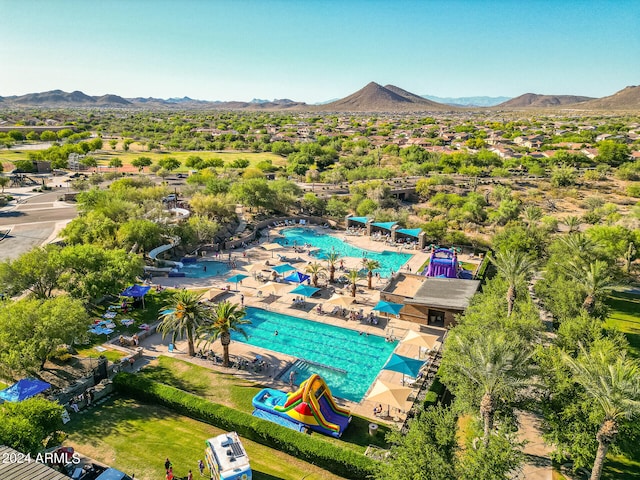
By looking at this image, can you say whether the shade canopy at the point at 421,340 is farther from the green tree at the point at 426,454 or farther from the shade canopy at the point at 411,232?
the shade canopy at the point at 411,232

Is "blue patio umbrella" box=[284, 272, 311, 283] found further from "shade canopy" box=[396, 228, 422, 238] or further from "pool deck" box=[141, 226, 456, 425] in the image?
"shade canopy" box=[396, 228, 422, 238]

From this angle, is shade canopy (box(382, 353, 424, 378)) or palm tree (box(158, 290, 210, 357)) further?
palm tree (box(158, 290, 210, 357))

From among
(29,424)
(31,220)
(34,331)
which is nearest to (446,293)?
(34,331)

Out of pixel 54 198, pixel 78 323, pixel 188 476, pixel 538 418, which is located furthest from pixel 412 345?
pixel 54 198

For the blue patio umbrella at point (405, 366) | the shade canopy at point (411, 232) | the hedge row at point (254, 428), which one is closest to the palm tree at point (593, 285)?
the blue patio umbrella at point (405, 366)

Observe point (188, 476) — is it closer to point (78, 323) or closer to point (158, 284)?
point (78, 323)

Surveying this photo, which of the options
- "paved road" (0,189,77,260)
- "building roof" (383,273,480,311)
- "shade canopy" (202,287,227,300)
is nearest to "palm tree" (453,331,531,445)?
"building roof" (383,273,480,311)
